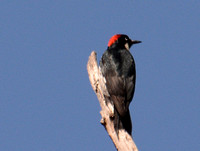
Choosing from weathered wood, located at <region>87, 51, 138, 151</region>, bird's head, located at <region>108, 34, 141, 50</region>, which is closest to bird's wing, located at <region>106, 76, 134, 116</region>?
weathered wood, located at <region>87, 51, 138, 151</region>

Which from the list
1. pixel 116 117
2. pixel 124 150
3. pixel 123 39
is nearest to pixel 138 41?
pixel 123 39

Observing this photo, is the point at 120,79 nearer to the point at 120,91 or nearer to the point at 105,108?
the point at 120,91

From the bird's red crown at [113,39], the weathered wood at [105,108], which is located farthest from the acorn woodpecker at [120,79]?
the bird's red crown at [113,39]

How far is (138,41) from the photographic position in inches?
334

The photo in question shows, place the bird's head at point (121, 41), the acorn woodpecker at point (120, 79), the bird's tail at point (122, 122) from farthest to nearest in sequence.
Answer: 1. the bird's head at point (121, 41)
2. the acorn woodpecker at point (120, 79)
3. the bird's tail at point (122, 122)

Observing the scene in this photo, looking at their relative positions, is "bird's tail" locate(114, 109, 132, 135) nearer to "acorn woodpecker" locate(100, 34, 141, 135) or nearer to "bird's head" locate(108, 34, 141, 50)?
"acorn woodpecker" locate(100, 34, 141, 135)

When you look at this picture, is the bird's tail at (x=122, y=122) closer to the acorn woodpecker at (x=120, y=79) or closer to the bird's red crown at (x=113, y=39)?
the acorn woodpecker at (x=120, y=79)

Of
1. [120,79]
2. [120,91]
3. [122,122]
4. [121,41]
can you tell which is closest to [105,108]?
[122,122]

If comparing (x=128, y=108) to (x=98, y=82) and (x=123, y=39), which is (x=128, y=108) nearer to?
(x=98, y=82)

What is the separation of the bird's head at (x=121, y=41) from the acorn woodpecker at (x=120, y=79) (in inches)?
5.6

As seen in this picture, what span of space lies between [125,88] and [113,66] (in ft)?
1.92

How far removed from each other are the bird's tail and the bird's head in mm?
1993

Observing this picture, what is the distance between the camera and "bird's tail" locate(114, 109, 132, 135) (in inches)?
255

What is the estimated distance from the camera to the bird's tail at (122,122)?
648 cm
